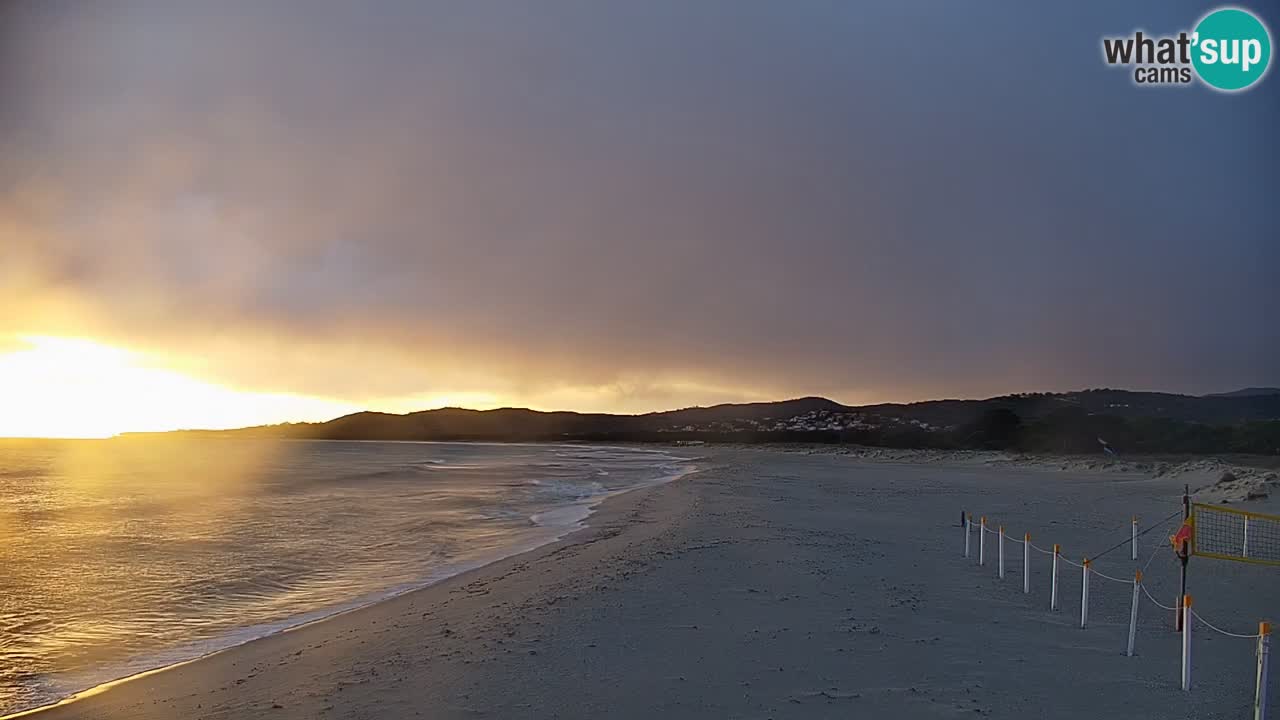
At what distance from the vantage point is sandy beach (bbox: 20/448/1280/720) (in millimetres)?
7520

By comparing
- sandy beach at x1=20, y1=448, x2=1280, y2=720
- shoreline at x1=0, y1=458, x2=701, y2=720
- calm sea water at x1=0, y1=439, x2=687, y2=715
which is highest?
sandy beach at x1=20, y1=448, x2=1280, y2=720

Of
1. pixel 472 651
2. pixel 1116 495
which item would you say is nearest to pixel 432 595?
pixel 472 651

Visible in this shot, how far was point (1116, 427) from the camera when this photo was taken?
263 feet

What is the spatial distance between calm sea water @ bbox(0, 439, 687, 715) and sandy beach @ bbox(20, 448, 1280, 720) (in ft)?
5.30

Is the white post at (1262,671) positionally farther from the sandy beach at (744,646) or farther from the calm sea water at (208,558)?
the calm sea water at (208,558)

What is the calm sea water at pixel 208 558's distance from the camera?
11742 millimetres

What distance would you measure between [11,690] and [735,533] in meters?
13.1

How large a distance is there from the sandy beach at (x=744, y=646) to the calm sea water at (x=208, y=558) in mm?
1616

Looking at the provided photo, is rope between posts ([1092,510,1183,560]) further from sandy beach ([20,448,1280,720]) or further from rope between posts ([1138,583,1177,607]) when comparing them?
rope between posts ([1138,583,1177,607])

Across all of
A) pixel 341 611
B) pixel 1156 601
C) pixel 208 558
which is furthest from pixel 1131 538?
pixel 208 558

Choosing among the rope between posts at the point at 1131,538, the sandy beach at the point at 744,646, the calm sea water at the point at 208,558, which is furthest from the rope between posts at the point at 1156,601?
the calm sea water at the point at 208,558

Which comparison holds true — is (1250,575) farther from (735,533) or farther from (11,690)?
(11,690)

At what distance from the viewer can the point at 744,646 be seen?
9172 mm

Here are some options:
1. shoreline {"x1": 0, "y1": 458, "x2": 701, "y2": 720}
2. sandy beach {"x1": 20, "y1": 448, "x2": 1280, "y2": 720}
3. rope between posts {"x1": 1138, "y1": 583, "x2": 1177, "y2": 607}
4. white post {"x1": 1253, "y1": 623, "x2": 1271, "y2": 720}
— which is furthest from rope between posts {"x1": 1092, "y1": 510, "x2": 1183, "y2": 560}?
shoreline {"x1": 0, "y1": 458, "x2": 701, "y2": 720}
